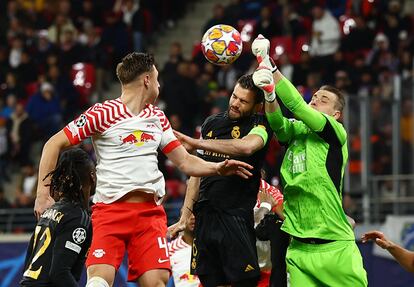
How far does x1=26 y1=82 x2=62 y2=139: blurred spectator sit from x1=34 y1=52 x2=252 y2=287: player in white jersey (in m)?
9.40

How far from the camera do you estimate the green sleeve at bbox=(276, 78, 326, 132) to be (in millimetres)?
7801

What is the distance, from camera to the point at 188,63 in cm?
1717

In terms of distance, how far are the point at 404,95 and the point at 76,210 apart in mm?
8093

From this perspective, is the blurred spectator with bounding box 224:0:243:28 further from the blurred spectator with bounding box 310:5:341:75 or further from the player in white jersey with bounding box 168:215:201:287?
the player in white jersey with bounding box 168:215:201:287

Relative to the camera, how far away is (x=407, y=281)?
505 inches

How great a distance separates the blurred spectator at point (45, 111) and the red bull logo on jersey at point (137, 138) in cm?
946

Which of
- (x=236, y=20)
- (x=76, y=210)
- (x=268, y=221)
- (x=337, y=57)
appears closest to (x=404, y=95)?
(x=337, y=57)

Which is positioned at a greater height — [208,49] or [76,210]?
[208,49]

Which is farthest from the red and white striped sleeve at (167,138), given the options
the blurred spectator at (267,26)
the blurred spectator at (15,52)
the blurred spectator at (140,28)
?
the blurred spectator at (15,52)

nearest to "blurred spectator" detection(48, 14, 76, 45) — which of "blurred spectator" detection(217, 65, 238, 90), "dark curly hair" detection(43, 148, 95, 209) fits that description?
"blurred spectator" detection(217, 65, 238, 90)

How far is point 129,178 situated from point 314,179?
1387mm

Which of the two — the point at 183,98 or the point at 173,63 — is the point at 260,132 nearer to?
the point at 183,98

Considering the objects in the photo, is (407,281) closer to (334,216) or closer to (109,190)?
(334,216)

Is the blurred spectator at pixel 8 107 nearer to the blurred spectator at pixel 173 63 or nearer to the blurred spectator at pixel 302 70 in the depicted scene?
the blurred spectator at pixel 173 63
